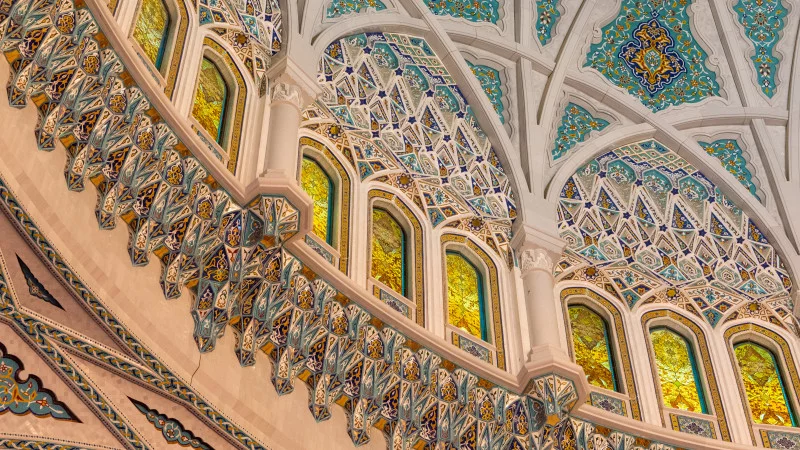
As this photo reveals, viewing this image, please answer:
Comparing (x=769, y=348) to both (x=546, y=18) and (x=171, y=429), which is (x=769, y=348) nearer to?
(x=546, y=18)

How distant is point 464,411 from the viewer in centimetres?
1084

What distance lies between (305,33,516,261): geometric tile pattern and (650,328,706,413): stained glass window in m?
2.29

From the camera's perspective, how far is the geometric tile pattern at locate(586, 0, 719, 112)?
608 inches

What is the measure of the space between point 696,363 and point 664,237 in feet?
5.81

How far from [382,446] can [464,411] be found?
3.16ft

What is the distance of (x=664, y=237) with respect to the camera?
14586 millimetres

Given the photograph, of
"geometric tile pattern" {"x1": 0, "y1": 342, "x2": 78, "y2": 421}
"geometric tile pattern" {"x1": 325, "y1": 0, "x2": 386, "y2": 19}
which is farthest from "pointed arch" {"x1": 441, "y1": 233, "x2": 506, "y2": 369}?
"geometric tile pattern" {"x1": 0, "y1": 342, "x2": 78, "y2": 421}

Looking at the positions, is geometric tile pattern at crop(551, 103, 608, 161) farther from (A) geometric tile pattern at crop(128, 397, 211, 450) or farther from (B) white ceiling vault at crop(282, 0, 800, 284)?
(A) geometric tile pattern at crop(128, 397, 211, 450)

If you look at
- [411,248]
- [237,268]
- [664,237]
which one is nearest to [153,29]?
[237,268]

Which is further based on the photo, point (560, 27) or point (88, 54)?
point (560, 27)

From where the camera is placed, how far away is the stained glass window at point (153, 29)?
1030cm

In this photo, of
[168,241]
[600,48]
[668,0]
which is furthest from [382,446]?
[668,0]

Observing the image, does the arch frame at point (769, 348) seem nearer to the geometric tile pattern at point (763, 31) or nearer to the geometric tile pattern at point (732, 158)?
the geometric tile pattern at point (732, 158)

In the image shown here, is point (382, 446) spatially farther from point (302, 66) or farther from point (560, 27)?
point (560, 27)
